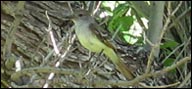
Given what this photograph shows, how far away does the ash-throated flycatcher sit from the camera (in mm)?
3121

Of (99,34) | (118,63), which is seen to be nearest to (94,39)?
(99,34)

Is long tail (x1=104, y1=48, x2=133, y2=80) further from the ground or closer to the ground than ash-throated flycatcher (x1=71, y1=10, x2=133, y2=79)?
closer to the ground

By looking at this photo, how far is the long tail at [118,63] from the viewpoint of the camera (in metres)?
3.17

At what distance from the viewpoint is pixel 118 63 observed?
3.19 metres

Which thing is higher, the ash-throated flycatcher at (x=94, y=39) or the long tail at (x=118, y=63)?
the ash-throated flycatcher at (x=94, y=39)

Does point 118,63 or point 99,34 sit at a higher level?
point 99,34

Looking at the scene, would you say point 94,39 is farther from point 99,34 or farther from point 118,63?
point 118,63

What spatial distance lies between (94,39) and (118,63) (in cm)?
19

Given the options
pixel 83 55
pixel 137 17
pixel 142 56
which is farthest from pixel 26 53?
pixel 137 17

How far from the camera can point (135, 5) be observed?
3.52 m

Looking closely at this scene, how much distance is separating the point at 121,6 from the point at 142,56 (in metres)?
0.33

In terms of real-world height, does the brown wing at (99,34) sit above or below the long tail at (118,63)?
above

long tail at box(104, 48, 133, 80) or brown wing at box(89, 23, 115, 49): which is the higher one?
brown wing at box(89, 23, 115, 49)

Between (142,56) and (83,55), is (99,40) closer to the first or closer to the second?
(83,55)
